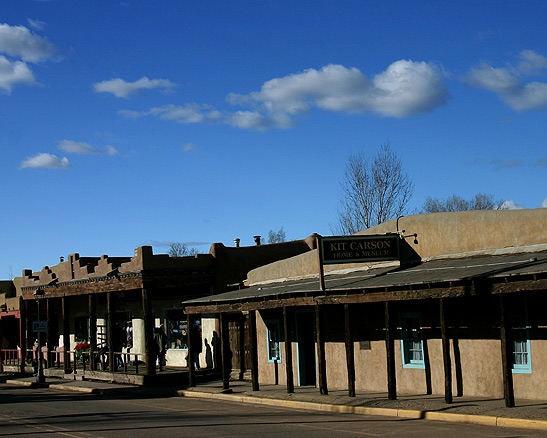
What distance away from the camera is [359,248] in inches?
757

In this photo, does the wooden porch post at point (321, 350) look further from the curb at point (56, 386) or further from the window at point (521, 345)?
the curb at point (56, 386)

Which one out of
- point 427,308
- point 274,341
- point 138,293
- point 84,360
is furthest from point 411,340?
point 84,360

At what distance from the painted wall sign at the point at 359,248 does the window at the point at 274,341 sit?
472cm

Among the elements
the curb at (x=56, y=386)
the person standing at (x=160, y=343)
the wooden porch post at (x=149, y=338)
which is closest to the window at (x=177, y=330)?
the person standing at (x=160, y=343)

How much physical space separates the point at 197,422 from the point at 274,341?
27.1 ft

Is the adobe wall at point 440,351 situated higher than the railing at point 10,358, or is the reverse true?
the adobe wall at point 440,351

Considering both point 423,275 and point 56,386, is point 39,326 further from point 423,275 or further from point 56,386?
point 423,275

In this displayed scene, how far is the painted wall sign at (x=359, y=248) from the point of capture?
18953mm

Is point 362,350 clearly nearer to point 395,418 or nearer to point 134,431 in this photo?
point 395,418

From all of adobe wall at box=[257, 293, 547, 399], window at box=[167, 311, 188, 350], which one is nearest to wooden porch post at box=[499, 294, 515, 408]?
adobe wall at box=[257, 293, 547, 399]

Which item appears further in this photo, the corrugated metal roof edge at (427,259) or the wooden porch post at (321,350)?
the wooden porch post at (321,350)

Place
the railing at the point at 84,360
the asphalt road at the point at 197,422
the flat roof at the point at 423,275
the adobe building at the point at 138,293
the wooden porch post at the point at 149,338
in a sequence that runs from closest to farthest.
A: the asphalt road at the point at 197,422, the flat roof at the point at 423,275, the wooden porch post at the point at 149,338, the adobe building at the point at 138,293, the railing at the point at 84,360

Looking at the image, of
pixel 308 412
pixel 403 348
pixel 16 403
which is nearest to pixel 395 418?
pixel 308 412

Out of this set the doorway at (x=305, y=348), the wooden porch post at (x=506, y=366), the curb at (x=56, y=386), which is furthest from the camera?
the curb at (x=56, y=386)
